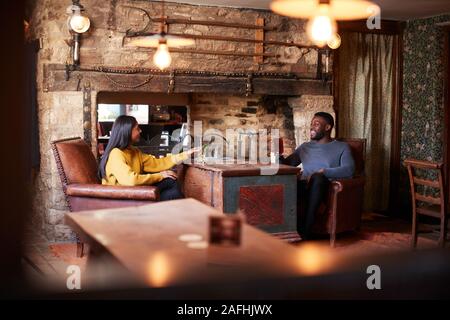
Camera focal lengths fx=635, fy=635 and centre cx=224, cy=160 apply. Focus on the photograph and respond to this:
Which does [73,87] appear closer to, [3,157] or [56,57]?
[56,57]

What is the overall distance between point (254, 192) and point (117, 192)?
3.65 feet

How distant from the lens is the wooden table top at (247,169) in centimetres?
486

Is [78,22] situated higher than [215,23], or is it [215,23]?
[215,23]

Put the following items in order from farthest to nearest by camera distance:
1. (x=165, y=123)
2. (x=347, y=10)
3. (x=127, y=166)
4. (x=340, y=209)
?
(x=165, y=123)
(x=347, y=10)
(x=340, y=209)
(x=127, y=166)

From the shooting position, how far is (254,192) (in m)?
4.95

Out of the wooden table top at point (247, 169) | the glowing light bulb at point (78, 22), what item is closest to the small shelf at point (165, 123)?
the wooden table top at point (247, 169)

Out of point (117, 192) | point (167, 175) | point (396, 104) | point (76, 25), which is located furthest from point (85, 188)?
point (396, 104)

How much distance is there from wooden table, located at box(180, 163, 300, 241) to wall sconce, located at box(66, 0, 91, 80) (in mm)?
1314

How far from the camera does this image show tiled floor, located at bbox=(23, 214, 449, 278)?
4.57m

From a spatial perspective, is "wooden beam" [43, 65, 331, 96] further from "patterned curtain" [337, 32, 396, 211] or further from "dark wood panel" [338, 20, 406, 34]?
"dark wood panel" [338, 20, 406, 34]

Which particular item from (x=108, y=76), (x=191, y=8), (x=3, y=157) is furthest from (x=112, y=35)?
(x=3, y=157)

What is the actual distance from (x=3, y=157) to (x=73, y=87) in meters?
3.76

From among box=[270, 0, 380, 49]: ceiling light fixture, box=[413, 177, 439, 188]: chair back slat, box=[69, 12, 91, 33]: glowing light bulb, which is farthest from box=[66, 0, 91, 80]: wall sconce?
box=[413, 177, 439, 188]: chair back slat

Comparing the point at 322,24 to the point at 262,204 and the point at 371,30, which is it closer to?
the point at 262,204
